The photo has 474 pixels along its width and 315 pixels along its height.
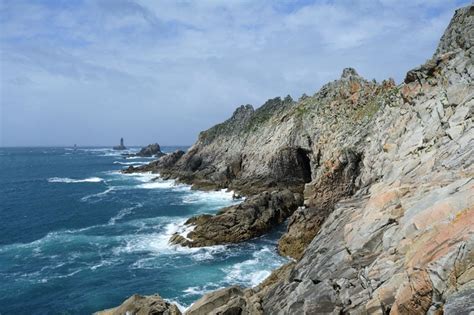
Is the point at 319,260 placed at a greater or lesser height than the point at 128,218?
greater

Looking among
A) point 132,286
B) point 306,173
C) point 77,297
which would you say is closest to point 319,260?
point 132,286

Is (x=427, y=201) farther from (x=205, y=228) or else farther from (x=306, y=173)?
(x=306, y=173)

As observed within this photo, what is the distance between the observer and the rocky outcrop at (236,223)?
49.0 metres

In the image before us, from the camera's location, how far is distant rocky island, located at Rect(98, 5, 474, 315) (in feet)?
47.9

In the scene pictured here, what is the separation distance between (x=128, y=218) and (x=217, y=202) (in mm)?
16700

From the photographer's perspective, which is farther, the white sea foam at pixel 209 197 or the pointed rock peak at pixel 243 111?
the pointed rock peak at pixel 243 111

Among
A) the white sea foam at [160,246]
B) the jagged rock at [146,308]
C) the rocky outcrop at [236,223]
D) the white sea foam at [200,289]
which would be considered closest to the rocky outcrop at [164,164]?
the white sea foam at [160,246]

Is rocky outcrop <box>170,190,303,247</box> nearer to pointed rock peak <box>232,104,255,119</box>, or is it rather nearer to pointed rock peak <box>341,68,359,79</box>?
pointed rock peak <box>341,68,359,79</box>

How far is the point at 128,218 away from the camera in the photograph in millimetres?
65500

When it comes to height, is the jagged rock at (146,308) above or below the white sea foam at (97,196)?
below

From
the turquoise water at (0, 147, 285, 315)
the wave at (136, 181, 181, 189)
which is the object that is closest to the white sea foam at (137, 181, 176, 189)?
the wave at (136, 181, 181, 189)

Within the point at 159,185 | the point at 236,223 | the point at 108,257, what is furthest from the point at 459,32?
the point at 159,185

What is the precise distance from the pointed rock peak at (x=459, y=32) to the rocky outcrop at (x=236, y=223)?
29.2 meters

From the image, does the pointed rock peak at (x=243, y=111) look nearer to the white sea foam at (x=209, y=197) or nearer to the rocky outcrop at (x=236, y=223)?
the white sea foam at (x=209, y=197)
